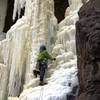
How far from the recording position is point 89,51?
9359 millimetres

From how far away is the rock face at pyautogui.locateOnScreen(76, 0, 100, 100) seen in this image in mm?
9020

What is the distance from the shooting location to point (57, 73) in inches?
457

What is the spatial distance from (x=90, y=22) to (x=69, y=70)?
1903 mm

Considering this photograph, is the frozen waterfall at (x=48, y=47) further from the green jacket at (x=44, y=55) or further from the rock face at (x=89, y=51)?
the rock face at (x=89, y=51)

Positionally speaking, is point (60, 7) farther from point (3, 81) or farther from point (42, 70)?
point (42, 70)

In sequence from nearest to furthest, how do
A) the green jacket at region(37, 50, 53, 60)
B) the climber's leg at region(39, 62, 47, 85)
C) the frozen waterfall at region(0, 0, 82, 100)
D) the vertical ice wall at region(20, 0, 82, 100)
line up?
the vertical ice wall at region(20, 0, 82, 100) < the frozen waterfall at region(0, 0, 82, 100) < the climber's leg at region(39, 62, 47, 85) < the green jacket at region(37, 50, 53, 60)

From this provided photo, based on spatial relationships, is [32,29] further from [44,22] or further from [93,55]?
[93,55]

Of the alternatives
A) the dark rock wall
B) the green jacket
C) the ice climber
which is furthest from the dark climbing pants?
the dark rock wall

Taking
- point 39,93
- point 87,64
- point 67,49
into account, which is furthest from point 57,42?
point 87,64

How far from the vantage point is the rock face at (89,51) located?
9020mm

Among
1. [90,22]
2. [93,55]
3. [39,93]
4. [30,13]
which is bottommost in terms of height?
[39,93]

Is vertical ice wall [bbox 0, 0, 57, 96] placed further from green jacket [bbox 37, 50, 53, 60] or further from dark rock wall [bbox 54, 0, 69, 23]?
dark rock wall [bbox 54, 0, 69, 23]

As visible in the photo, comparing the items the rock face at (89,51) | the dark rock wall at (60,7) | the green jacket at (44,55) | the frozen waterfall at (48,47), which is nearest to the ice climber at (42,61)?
the green jacket at (44,55)

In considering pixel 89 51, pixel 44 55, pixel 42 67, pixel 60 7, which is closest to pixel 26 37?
pixel 44 55
